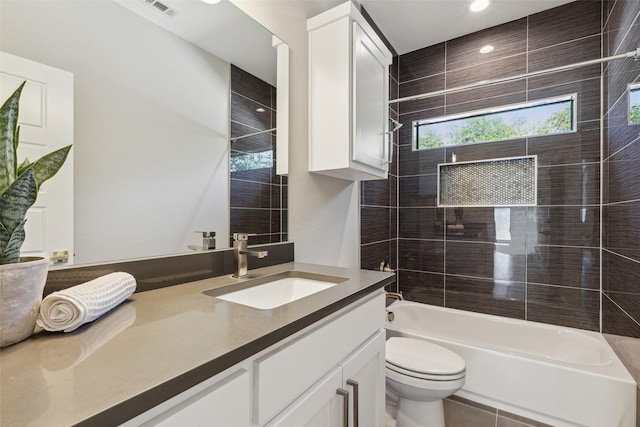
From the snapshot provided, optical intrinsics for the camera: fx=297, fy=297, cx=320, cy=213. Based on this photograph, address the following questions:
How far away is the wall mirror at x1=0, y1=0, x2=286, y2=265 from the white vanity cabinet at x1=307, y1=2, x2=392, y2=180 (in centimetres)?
47

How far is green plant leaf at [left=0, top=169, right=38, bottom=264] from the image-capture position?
52cm

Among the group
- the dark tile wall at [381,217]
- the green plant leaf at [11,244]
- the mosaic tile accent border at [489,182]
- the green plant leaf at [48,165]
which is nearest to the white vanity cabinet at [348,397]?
the green plant leaf at [11,244]

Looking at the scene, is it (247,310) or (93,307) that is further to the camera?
(247,310)

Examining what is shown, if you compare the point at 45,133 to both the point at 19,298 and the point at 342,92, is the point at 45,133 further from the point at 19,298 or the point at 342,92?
the point at 342,92

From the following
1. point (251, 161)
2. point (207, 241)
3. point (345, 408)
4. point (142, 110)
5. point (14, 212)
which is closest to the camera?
point (14, 212)

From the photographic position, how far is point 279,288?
1224 mm

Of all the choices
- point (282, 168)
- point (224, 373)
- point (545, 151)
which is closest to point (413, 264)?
point (545, 151)

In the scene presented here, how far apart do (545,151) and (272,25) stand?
2.11 m

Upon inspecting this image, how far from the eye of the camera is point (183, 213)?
1057 mm

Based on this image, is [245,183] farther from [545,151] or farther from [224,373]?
[545,151]

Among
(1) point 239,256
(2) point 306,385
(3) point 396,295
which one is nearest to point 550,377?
(3) point 396,295

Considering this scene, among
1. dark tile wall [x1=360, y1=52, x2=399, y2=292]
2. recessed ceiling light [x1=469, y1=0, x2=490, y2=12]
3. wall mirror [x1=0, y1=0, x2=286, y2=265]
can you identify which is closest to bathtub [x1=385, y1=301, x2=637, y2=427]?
dark tile wall [x1=360, y1=52, x2=399, y2=292]

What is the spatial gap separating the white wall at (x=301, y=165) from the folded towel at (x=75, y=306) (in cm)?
94

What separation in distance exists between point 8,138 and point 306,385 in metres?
0.79
